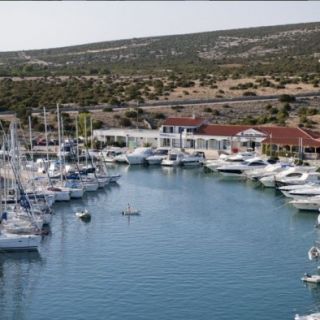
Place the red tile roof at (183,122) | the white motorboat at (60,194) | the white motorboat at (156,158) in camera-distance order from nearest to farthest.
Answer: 1. the white motorboat at (60,194)
2. the white motorboat at (156,158)
3. the red tile roof at (183,122)

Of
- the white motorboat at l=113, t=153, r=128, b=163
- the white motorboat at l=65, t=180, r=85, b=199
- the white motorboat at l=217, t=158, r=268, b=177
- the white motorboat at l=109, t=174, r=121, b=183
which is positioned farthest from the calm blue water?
the white motorboat at l=113, t=153, r=128, b=163

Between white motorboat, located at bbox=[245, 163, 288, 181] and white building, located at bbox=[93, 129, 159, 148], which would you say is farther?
white building, located at bbox=[93, 129, 159, 148]

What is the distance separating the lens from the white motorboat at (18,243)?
3678cm

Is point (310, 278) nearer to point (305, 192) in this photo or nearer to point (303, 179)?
point (305, 192)

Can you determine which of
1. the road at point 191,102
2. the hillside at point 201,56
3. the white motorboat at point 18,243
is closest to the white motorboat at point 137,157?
the road at point 191,102

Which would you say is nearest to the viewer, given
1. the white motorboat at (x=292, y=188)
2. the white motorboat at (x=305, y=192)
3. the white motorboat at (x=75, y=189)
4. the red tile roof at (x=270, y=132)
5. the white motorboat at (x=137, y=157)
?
the white motorboat at (x=305, y=192)

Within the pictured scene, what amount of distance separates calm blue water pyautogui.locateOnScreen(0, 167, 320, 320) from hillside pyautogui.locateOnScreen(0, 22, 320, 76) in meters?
66.5

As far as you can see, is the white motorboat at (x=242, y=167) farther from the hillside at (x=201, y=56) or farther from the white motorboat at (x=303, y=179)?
the hillside at (x=201, y=56)

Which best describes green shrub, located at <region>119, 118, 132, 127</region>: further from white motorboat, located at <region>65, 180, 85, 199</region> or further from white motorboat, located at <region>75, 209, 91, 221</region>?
white motorboat, located at <region>75, 209, 91, 221</region>

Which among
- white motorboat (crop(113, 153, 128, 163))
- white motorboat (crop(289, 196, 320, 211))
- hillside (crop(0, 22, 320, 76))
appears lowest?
white motorboat (crop(113, 153, 128, 163))

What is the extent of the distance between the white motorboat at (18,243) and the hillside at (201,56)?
7569cm

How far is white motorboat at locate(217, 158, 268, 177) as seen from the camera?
5872 centimetres

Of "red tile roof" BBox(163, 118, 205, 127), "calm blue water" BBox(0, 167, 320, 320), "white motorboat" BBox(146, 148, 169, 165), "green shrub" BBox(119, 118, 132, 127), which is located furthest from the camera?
"green shrub" BBox(119, 118, 132, 127)

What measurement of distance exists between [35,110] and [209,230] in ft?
151
